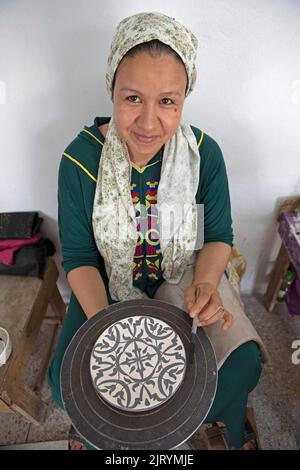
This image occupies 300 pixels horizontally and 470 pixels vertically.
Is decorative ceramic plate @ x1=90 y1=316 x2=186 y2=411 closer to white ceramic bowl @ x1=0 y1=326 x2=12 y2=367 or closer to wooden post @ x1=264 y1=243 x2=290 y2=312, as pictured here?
white ceramic bowl @ x1=0 y1=326 x2=12 y2=367

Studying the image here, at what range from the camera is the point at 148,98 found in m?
0.71

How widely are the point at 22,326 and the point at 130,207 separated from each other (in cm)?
60

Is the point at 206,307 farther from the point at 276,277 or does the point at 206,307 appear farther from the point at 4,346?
the point at 276,277

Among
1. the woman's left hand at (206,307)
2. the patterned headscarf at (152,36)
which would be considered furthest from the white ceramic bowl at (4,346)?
the patterned headscarf at (152,36)

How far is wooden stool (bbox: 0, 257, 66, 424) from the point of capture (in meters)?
1.04

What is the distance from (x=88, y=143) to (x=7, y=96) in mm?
341

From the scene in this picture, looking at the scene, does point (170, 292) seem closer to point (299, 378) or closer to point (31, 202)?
point (31, 202)

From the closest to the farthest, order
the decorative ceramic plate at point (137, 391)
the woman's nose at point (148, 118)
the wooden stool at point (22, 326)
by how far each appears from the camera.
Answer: the decorative ceramic plate at point (137, 391)
the woman's nose at point (148, 118)
the wooden stool at point (22, 326)

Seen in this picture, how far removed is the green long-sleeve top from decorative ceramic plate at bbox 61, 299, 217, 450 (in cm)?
28

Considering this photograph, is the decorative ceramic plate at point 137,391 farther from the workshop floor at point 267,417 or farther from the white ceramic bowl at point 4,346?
Answer: the workshop floor at point 267,417

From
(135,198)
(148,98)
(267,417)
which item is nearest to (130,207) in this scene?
(135,198)

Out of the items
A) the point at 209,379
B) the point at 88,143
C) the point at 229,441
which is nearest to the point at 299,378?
the point at 229,441

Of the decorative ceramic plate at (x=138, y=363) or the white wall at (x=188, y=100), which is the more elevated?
the white wall at (x=188, y=100)

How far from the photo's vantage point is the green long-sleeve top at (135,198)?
0.94 m
